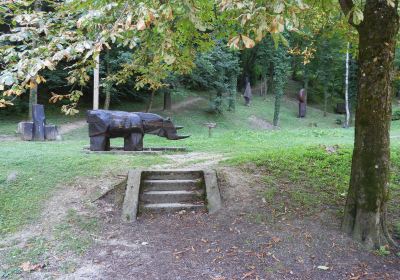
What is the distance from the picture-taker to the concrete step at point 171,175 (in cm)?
732

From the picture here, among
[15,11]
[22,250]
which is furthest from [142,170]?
[15,11]

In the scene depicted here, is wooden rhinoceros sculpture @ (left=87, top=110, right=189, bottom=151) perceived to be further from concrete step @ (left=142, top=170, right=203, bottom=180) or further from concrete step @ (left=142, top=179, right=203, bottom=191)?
concrete step @ (left=142, top=179, right=203, bottom=191)

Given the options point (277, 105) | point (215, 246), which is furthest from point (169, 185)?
point (277, 105)

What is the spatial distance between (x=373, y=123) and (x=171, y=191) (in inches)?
135

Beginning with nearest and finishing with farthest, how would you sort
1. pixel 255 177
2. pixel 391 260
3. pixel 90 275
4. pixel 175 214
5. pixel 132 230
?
1. pixel 90 275
2. pixel 391 260
3. pixel 132 230
4. pixel 175 214
5. pixel 255 177

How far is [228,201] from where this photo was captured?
6.49 meters

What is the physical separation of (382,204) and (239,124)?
69.1 feet

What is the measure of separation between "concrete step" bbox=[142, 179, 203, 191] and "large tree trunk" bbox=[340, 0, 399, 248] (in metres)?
2.79

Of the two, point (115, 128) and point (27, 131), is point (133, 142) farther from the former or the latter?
point (27, 131)

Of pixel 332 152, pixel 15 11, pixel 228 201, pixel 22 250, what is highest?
pixel 15 11

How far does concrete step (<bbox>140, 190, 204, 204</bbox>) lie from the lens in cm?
673

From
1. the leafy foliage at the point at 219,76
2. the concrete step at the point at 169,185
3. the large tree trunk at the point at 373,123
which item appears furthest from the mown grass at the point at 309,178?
the leafy foliage at the point at 219,76

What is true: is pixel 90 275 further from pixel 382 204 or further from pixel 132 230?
pixel 382 204

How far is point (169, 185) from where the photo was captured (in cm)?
707
